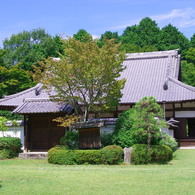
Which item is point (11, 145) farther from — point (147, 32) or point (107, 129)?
point (147, 32)

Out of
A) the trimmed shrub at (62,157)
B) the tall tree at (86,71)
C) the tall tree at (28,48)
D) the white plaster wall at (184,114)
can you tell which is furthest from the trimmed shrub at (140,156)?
the tall tree at (28,48)

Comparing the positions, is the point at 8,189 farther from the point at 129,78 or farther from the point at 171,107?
the point at 129,78

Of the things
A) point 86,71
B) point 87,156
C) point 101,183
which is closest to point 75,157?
point 87,156

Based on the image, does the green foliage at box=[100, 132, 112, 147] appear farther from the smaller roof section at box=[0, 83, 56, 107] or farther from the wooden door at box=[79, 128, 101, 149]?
the smaller roof section at box=[0, 83, 56, 107]

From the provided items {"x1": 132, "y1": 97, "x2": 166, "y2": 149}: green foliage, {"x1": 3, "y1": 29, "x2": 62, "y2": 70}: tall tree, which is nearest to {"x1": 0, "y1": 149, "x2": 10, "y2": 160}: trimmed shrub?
{"x1": 132, "y1": 97, "x2": 166, "y2": 149}: green foliage

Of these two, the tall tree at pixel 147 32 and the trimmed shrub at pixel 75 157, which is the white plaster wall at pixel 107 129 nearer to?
the trimmed shrub at pixel 75 157

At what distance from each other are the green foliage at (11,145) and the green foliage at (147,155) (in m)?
7.42

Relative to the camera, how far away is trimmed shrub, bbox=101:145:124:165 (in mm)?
14469

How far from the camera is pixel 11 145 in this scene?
18125 mm

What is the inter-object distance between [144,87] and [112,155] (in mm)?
10621

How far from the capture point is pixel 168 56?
26.8 m

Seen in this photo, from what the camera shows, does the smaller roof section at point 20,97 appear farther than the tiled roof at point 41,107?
Yes

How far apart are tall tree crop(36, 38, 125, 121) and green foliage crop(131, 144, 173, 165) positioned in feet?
12.3

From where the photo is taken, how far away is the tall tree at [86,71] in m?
15.9
